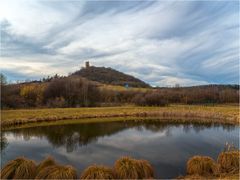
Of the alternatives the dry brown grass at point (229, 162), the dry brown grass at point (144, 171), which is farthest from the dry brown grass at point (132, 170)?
the dry brown grass at point (229, 162)

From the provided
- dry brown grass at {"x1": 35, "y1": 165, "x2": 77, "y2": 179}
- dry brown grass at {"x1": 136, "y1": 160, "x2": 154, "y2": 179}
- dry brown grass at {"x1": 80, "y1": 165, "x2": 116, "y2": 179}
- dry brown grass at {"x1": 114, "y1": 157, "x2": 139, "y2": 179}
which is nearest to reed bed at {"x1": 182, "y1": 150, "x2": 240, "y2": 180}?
dry brown grass at {"x1": 136, "y1": 160, "x2": 154, "y2": 179}

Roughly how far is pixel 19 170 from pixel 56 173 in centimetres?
204

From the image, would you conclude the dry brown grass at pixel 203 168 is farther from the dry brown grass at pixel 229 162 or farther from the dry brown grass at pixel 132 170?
the dry brown grass at pixel 132 170

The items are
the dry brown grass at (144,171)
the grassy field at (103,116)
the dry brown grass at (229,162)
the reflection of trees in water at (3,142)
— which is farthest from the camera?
the grassy field at (103,116)

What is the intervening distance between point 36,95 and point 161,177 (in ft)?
209

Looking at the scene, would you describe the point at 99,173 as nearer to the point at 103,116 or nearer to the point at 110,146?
the point at 110,146

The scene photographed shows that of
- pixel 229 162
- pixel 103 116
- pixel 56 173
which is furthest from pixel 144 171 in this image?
pixel 103 116

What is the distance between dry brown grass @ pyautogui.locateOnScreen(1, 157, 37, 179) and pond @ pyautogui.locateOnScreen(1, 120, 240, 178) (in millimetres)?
4184

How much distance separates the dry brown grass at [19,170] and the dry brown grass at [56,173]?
724 millimetres

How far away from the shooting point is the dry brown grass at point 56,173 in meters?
12.7

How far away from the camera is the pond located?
19.5 m

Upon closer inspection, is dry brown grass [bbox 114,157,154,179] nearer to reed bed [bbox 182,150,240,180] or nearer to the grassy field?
reed bed [bbox 182,150,240,180]

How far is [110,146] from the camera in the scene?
25.4 meters

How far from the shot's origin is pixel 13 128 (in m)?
36.3
